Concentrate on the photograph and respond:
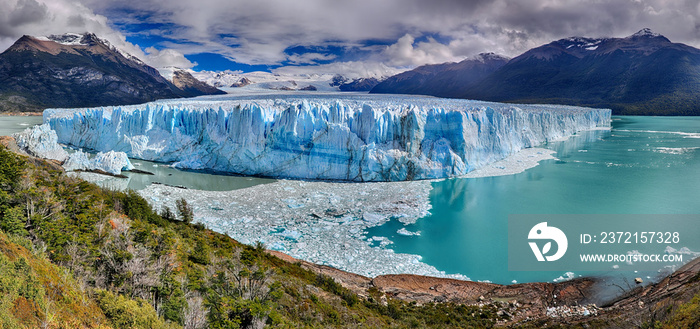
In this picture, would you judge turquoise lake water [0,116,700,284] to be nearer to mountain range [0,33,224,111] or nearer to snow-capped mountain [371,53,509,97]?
mountain range [0,33,224,111]

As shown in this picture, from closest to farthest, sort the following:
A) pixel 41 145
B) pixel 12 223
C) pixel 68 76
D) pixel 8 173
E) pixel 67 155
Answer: pixel 12 223 < pixel 8 173 < pixel 41 145 < pixel 67 155 < pixel 68 76

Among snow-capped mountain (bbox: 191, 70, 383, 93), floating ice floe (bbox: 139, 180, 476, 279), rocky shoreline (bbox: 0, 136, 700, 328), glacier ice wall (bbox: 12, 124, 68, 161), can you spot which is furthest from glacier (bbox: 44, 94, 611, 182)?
snow-capped mountain (bbox: 191, 70, 383, 93)

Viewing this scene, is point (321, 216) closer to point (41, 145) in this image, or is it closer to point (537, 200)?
point (537, 200)

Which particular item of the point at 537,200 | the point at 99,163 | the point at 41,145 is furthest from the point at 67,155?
the point at 537,200

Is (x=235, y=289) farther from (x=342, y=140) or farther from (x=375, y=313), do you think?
(x=342, y=140)

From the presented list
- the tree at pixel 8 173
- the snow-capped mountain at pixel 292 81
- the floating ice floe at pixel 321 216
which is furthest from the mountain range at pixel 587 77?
the tree at pixel 8 173
